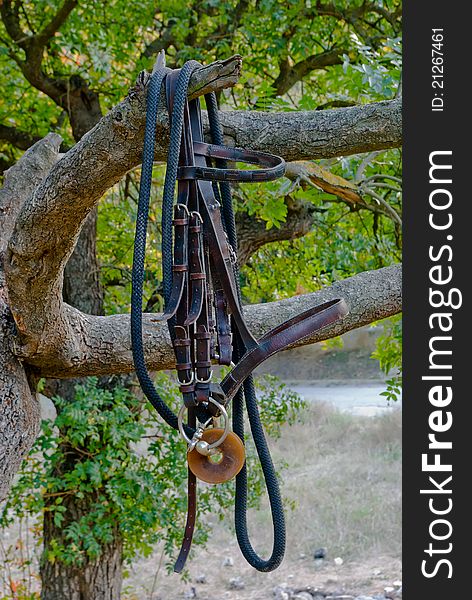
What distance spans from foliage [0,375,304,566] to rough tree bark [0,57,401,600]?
1.32 meters

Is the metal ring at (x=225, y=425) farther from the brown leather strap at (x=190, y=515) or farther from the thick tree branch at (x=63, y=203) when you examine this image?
the thick tree branch at (x=63, y=203)

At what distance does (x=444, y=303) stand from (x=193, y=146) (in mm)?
783

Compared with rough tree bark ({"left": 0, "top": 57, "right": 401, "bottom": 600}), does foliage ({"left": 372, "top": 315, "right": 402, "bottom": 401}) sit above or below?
above

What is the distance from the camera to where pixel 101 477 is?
3.21 metres

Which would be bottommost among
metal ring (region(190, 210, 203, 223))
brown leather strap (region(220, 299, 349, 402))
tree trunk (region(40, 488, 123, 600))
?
tree trunk (region(40, 488, 123, 600))

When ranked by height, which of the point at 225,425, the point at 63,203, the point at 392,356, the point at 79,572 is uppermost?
the point at 392,356

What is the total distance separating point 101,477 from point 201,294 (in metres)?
2.33

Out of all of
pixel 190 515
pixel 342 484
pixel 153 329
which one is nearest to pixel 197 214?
pixel 190 515

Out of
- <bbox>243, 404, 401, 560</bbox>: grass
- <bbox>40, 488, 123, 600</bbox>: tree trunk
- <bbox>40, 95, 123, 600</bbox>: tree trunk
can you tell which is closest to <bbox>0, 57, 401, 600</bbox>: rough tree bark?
<bbox>40, 95, 123, 600</bbox>: tree trunk

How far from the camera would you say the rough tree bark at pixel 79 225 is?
4.13 ft

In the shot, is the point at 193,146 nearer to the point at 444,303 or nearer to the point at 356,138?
the point at 356,138

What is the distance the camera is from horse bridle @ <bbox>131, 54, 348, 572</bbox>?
3.41 ft

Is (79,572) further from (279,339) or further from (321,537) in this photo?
(279,339)

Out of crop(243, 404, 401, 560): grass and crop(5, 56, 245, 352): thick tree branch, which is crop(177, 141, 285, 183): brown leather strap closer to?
crop(5, 56, 245, 352): thick tree branch
